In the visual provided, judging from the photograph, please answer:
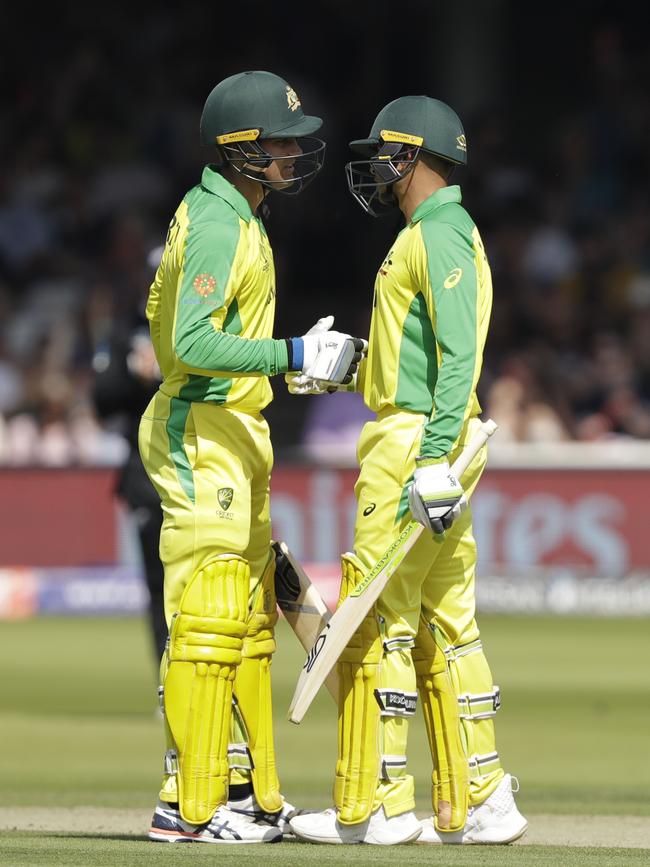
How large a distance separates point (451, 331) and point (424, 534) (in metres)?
0.56

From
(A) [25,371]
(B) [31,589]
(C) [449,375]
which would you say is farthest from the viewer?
(A) [25,371]

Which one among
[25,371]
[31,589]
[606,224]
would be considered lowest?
[31,589]

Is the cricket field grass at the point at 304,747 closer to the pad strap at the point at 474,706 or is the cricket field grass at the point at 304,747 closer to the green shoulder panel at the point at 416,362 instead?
the pad strap at the point at 474,706

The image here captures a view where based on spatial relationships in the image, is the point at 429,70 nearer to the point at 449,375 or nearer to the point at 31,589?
the point at 31,589

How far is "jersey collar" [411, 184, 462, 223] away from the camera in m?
5.01

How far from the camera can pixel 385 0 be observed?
16.5 meters

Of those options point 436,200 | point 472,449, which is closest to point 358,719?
point 472,449

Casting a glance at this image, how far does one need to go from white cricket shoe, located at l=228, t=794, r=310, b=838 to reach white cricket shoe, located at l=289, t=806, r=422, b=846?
23cm

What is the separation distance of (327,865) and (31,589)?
8.27 meters

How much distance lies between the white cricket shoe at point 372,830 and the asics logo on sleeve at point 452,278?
1.44m

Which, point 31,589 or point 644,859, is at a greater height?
point 644,859

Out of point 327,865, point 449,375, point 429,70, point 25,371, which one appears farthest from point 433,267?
point 429,70

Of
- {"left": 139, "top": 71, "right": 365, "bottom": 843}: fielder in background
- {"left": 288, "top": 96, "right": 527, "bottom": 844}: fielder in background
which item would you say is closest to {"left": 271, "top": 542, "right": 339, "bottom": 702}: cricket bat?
{"left": 139, "top": 71, "right": 365, "bottom": 843}: fielder in background

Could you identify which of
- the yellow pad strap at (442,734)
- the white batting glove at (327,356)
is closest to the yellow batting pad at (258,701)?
the yellow pad strap at (442,734)
